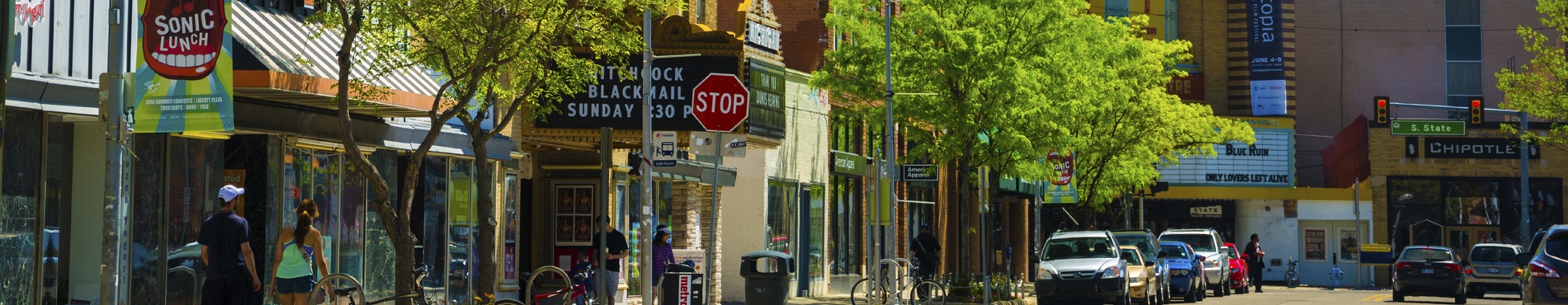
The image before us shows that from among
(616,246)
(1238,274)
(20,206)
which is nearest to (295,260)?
(20,206)

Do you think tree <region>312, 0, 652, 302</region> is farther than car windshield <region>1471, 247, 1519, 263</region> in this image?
No

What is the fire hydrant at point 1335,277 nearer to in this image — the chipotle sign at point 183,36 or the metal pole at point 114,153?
the chipotle sign at point 183,36

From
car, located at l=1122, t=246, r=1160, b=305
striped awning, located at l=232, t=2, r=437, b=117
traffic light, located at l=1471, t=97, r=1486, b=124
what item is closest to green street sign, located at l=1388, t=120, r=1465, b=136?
traffic light, located at l=1471, t=97, r=1486, b=124

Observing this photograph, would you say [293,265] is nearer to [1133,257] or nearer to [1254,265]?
[1133,257]

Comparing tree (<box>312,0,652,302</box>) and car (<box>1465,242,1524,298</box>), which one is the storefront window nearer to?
tree (<box>312,0,652,302</box>)

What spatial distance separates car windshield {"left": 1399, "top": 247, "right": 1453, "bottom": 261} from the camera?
121 ft

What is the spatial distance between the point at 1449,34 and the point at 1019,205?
75.3 feet

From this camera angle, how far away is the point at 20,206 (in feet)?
49.5

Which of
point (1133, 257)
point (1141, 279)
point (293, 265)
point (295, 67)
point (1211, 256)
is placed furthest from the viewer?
point (1211, 256)

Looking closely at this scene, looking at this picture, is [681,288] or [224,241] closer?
[224,241]

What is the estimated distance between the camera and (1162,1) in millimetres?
67938

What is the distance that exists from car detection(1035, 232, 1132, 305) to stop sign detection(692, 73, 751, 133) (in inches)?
293

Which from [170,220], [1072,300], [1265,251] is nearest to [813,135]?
[1072,300]

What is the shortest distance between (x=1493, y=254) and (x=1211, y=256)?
20.3 ft
